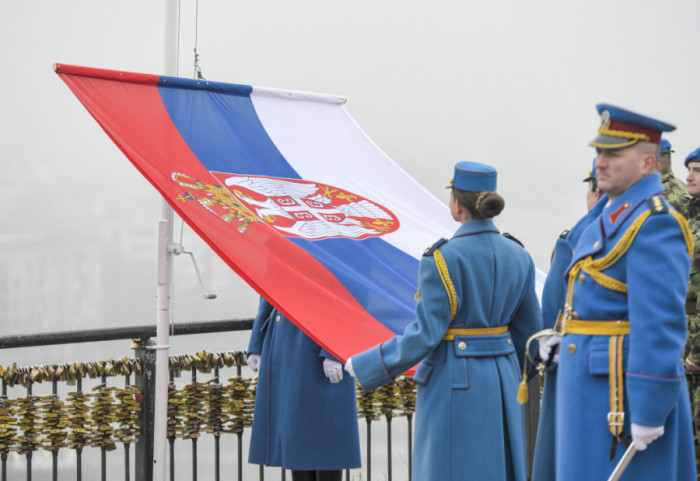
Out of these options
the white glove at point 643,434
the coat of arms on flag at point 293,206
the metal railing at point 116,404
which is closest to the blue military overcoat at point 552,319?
the white glove at point 643,434

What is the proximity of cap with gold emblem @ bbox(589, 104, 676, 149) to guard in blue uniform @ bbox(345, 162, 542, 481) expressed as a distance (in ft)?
1.61

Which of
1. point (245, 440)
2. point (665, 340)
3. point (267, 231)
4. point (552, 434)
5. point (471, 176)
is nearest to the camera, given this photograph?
point (665, 340)

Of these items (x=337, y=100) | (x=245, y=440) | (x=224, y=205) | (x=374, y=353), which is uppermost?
(x=337, y=100)

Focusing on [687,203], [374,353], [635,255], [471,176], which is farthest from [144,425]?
[687,203]

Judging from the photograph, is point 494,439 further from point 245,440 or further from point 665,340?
point 245,440

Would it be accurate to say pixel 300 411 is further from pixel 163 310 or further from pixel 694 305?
pixel 694 305

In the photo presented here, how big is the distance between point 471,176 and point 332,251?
655 mm

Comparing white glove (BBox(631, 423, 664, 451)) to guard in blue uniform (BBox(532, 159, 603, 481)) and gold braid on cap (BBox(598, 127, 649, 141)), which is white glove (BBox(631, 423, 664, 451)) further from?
gold braid on cap (BBox(598, 127, 649, 141))

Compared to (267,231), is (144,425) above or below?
below

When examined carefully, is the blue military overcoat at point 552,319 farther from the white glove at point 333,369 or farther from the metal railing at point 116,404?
the metal railing at point 116,404

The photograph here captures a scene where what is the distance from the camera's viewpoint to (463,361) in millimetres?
2564

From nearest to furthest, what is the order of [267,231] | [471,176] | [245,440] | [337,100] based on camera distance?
[471,176] < [267,231] < [337,100] < [245,440]

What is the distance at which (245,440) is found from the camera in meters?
5.70

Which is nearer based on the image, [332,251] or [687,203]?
[332,251]
